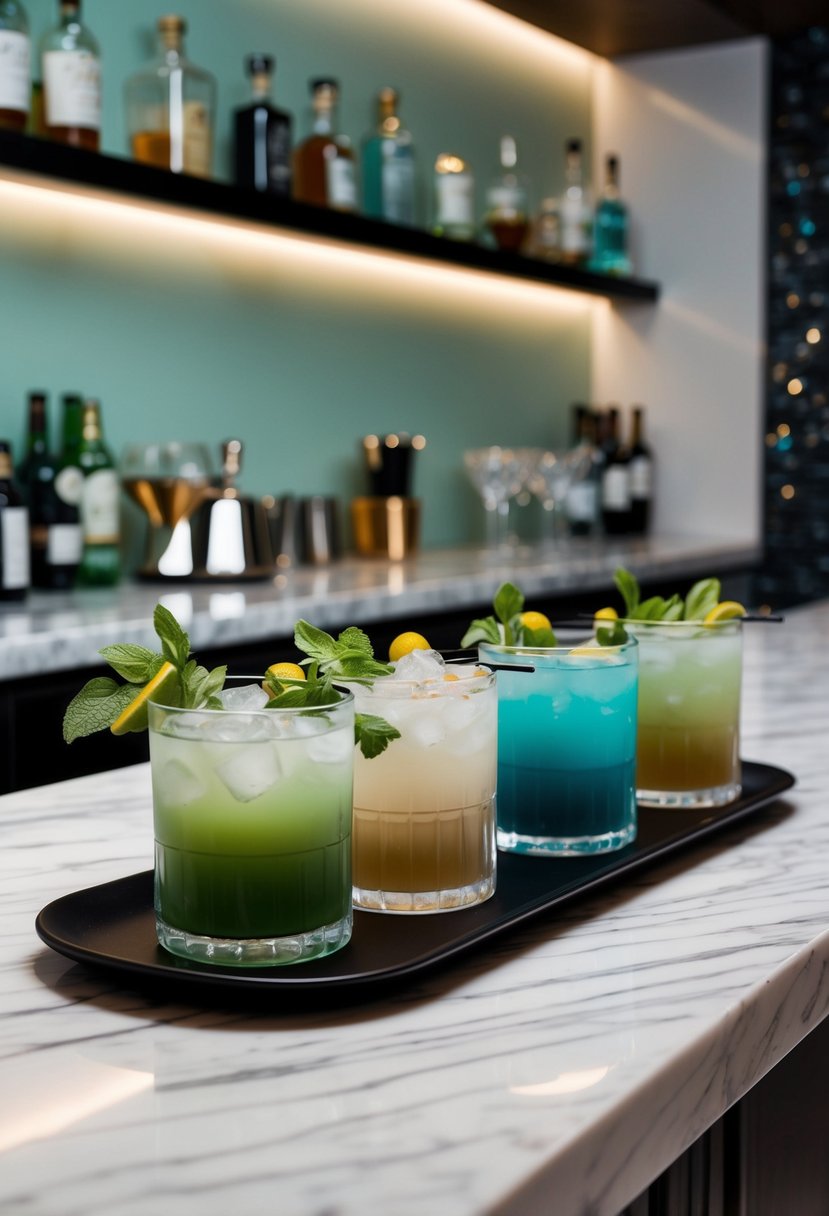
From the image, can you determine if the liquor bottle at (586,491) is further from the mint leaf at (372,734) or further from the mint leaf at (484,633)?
the mint leaf at (372,734)

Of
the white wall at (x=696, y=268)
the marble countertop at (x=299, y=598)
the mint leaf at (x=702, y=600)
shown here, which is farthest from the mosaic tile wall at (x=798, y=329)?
the mint leaf at (x=702, y=600)

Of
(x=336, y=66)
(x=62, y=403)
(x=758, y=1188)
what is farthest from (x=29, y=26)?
(x=758, y=1188)

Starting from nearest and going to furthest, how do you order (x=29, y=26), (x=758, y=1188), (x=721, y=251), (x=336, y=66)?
1. (x=758, y=1188)
2. (x=29, y=26)
3. (x=336, y=66)
4. (x=721, y=251)

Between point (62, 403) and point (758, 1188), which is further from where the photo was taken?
point (62, 403)

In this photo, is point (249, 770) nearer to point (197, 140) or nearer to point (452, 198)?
point (197, 140)

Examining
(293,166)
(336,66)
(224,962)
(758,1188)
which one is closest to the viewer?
(224,962)

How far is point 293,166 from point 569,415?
148cm

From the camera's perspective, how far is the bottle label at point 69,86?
2227 millimetres

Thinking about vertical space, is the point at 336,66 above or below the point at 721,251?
above

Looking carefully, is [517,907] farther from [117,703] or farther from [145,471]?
[145,471]

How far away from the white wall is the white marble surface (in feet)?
11.0

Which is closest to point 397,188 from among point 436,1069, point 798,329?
point 798,329

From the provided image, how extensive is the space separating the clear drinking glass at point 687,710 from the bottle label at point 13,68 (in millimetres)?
1648

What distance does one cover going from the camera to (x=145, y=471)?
2545mm
